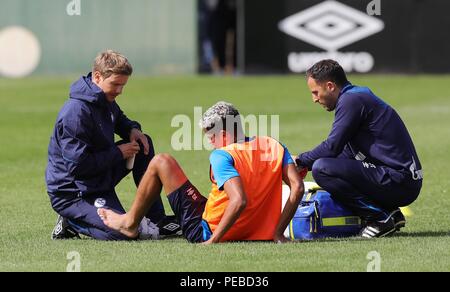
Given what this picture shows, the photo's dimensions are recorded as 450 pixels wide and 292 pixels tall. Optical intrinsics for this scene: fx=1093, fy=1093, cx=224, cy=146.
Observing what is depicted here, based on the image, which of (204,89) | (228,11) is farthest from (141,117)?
(228,11)

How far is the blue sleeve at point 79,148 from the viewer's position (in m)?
9.32

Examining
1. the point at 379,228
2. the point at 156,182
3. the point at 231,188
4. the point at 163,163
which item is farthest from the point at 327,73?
the point at 156,182

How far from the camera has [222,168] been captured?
864 centimetres

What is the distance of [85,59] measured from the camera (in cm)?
3478

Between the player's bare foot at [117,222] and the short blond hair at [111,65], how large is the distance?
1.18 m

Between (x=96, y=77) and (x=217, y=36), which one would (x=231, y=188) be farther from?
(x=217, y=36)

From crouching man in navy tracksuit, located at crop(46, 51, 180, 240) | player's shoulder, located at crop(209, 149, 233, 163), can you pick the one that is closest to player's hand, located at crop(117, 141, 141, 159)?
crouching man in navy tracksuit, located at crop(46, 51, 180, 240)

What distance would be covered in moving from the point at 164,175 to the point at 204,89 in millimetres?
19536

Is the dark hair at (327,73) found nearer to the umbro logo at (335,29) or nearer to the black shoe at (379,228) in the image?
the black shoe at (379,228)

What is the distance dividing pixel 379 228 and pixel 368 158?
63cm

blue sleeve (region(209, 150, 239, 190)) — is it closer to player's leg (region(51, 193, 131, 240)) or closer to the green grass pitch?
the green grass pitch

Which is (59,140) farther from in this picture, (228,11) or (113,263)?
(228,11)

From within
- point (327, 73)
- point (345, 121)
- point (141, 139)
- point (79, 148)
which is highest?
point (327, 73)

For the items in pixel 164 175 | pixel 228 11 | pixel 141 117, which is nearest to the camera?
pixel 164 175
